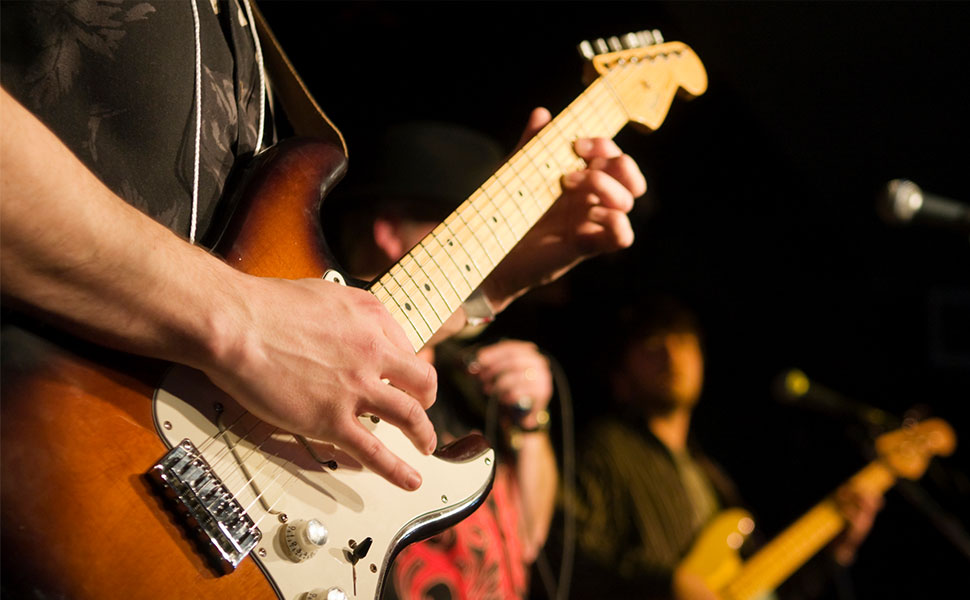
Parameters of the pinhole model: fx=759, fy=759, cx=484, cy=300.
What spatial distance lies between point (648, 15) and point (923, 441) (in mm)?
2683

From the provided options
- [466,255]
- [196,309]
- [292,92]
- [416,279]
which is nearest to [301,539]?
[196,309]

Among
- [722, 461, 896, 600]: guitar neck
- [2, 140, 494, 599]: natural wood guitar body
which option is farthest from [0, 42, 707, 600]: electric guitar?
[722, 461, 896, 600]: guitar neck

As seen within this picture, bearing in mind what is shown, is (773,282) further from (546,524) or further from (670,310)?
(546,524)

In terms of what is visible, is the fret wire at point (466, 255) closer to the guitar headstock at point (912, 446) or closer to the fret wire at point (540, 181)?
the fret wire at point (540, 181)

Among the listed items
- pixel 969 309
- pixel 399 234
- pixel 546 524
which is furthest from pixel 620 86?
pixel 969 309

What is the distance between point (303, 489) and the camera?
0.86 metres

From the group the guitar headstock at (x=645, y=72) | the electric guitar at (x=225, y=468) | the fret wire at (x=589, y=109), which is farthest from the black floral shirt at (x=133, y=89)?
the guitar headstock at (x=645, y=72)

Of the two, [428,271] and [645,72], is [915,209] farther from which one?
[428,271]

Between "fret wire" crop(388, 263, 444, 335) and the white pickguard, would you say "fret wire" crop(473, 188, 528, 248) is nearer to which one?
"fret wire" crop(388, 263, 444, 335)

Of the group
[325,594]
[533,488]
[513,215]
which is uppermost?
[513,215]

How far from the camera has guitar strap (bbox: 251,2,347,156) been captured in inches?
46.4

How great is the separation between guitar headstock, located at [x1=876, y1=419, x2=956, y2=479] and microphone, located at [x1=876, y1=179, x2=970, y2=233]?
273 cm

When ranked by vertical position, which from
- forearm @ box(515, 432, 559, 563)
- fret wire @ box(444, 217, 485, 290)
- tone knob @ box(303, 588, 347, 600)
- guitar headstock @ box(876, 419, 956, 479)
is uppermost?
fret wire @ box(444, 217, 485, 290)

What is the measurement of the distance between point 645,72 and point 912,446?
318 centimetres
